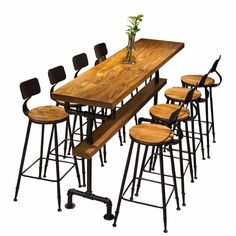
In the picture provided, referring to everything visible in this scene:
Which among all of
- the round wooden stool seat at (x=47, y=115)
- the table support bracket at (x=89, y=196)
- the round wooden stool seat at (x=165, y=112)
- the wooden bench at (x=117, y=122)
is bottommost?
the table support bracket at (x=89, y=196)

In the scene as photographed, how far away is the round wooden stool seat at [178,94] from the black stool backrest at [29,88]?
1591 millimetres

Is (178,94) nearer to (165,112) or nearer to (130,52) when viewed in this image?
(165,112)

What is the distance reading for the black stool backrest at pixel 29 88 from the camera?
5.86 meters

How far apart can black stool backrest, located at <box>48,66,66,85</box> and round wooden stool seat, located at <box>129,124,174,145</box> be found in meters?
1.22

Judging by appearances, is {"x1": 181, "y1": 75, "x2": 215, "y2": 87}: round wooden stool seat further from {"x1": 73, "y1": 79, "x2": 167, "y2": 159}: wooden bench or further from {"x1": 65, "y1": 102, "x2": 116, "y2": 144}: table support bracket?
{"x1": 65, "y1": 102, "x2": 116, "y2": 144}: table support bracket

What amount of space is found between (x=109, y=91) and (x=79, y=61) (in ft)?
5.21

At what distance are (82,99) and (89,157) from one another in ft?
1.92

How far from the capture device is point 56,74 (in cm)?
638

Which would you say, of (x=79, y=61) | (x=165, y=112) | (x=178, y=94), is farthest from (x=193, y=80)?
(x=79, y=61)

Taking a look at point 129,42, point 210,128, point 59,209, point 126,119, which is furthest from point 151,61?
point 59,209

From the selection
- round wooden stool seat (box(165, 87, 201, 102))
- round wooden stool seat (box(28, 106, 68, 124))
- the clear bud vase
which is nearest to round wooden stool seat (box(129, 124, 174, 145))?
round wooden stool seat (box(28, 106, 68, 124))

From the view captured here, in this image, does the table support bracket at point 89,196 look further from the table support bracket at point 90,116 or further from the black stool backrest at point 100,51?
the black stool backrest at point 100,51

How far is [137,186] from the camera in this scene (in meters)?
6.16

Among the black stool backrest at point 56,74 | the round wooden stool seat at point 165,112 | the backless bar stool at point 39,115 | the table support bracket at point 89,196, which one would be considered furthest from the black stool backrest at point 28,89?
the round wooden stool seat at point 165,112
